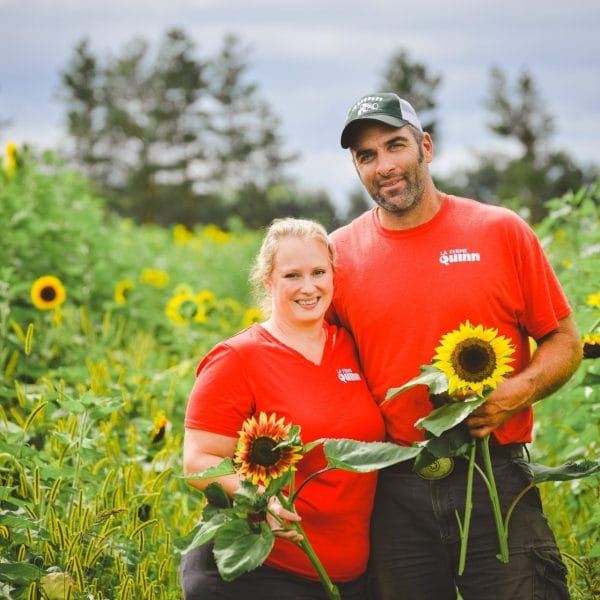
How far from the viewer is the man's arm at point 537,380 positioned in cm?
267

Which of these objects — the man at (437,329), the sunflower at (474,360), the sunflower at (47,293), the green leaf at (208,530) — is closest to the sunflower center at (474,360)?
the sunflower at (474,360)

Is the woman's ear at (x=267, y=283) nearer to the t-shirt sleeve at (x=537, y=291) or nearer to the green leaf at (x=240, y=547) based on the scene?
the t-shirt sleeve at (x=537, y=291)

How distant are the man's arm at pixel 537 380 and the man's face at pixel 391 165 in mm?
722

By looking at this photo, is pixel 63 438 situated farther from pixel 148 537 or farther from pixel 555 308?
pixel 555 308

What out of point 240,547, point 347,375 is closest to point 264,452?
point 240,547

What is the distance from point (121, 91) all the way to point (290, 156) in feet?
30.2

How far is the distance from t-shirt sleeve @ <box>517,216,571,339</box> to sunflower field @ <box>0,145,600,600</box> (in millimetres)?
274

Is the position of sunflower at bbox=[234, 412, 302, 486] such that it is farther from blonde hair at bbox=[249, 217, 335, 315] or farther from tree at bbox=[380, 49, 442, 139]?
tree at bbox=[380, 49, 442, 139]

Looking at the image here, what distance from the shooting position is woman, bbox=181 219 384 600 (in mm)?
2781

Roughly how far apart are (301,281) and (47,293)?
248 cm

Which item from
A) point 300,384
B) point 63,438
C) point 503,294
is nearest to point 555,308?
point 503,294

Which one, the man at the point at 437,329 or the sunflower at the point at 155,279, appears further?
the sunflower at the point at 155,279

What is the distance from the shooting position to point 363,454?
94.0 inches

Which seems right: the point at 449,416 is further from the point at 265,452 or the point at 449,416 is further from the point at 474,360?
the point at 265,452
